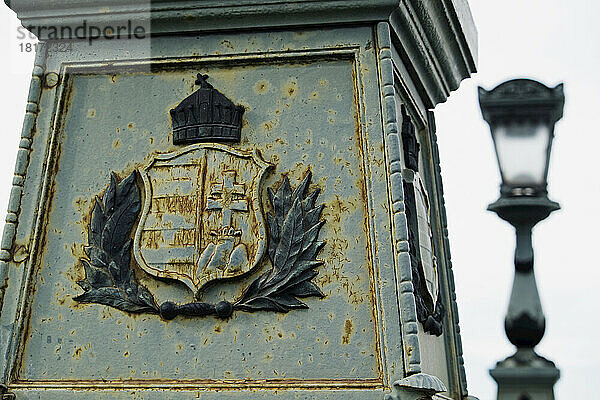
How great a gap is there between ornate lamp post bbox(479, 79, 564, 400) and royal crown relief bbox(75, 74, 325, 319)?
1.21 meters

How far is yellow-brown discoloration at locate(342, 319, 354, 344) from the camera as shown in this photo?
13.0 feet

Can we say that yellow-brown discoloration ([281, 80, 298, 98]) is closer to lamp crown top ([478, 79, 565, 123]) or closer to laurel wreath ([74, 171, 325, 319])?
laurel wreath ([74, 171, 325, 319])

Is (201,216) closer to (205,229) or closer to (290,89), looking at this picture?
→ (205,229)

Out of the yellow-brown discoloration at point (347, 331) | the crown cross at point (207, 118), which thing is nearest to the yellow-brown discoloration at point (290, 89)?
the crown cross at point (207, 118)

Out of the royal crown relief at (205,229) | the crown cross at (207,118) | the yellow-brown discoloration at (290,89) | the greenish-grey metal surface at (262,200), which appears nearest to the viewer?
the greenish-grey metal surface at (262,200)

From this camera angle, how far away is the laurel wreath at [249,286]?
4.05 m

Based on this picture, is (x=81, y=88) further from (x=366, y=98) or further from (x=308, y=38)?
(x=366, y=98)

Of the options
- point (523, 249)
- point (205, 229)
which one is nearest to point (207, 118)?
point (205, 229)

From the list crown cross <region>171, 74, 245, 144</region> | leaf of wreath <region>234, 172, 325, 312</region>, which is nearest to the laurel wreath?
leaf of wreath <region>234, 172, 325, 312</region>

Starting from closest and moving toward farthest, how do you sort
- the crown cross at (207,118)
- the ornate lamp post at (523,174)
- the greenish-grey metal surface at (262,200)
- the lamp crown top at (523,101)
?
the ornate lamp post at (523,174) < the lamp crown top at (523,101) < the greenish-grey metal surface at (262,200) < the crown cross at (207,118)

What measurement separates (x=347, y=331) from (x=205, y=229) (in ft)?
2.71

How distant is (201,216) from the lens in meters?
4.17

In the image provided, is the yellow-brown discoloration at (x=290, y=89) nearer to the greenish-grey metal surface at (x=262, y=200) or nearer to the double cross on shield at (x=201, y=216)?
the greenish-grey metal surface at (x=262, y=200)

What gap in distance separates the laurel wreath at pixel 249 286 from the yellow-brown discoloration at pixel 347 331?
0.18m
